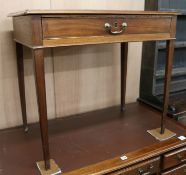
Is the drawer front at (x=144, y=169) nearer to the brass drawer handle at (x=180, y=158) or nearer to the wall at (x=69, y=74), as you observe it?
the brass drawer handle at (x=180, y=158)

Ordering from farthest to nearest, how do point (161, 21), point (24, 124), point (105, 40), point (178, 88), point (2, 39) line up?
1. point (178, 88)
2. point (24, 124)
3. point (2, 39)
4. point (161, 21)
5. point (105, 40)

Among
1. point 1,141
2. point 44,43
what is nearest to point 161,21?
point 44,43

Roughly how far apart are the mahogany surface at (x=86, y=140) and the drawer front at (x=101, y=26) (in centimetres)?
57

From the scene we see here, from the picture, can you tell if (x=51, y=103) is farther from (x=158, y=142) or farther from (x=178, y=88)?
(x=178, y=88)

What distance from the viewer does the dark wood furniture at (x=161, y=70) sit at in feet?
5.39

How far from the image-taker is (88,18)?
1001 millimetres

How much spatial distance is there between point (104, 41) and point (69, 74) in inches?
21.9

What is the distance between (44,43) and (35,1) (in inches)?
20.6

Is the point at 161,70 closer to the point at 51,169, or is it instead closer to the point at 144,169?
the point at 144,169

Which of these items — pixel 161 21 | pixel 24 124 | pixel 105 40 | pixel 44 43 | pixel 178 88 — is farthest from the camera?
pixel 178 88

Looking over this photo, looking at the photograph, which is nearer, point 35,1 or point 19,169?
point 19,169

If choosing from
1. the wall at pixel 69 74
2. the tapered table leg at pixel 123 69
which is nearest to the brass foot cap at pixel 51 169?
the wall at pixel 69 74

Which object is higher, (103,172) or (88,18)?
(88,18)

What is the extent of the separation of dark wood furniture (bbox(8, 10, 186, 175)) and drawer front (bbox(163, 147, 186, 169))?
3 centimetres
